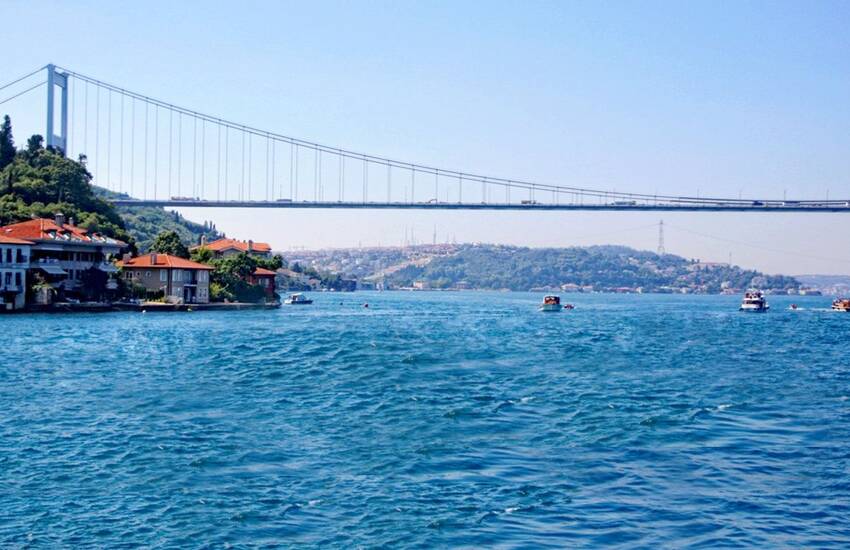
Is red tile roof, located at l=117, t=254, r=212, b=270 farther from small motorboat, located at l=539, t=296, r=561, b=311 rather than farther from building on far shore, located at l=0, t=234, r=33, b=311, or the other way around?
small motorboat, located at l=539, t=296, r=561, b=311

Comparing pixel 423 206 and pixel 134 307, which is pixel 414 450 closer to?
pixel 134 307

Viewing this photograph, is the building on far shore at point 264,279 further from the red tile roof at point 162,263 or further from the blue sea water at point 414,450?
the blue sea water at point 414,450

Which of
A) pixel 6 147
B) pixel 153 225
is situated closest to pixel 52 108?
pixel 6 147

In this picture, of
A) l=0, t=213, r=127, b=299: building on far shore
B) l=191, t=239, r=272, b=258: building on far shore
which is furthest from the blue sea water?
l=191, t=239, r=272, b=258: building on far shore

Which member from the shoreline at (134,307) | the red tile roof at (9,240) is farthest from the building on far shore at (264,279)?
the red tile roof at (9,240)

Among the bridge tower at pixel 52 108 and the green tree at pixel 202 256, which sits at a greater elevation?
the bridge tower at pixel 52 108

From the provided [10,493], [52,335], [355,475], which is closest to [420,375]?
[355,475]
